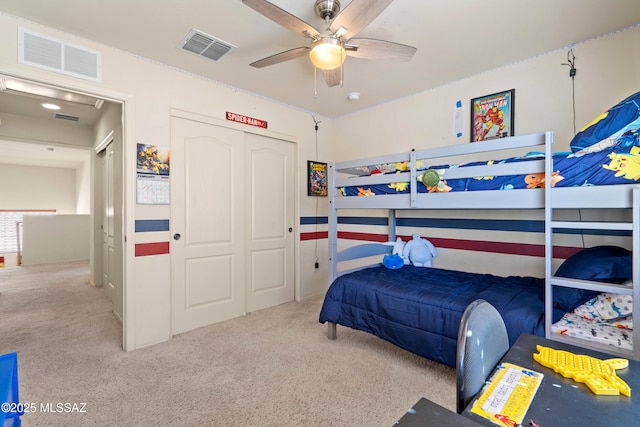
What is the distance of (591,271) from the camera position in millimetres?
1722

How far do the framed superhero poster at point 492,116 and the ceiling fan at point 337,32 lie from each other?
1272 mm

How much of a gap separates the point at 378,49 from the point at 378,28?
348mm

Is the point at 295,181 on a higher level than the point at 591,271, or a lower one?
higher

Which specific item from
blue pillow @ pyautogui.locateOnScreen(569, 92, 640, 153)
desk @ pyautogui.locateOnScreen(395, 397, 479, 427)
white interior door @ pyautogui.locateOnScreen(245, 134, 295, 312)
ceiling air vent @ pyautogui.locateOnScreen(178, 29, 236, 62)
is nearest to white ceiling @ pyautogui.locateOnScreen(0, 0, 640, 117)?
ceiling air vent @ pyautogui.locateOnScreen(178, 29, 236, 62)

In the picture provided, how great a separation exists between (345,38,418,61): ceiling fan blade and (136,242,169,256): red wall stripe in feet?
7.39

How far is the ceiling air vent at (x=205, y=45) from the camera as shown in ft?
7.44

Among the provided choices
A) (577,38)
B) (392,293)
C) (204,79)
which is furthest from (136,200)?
(577,38)

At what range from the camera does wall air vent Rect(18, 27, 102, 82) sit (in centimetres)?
206

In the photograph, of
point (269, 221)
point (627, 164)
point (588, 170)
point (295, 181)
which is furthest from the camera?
point (295, 181)

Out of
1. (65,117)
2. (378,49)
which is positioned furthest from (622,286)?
(65,117)

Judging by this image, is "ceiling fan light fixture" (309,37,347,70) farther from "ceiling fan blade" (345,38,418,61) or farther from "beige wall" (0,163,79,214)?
"beige wall" (0,163,79,214)

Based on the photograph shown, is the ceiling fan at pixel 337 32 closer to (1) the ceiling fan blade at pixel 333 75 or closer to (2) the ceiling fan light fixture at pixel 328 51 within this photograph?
(2) the ceiling fan light fixture at pixel 328 51

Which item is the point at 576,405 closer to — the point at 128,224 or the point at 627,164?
the point at 627,164

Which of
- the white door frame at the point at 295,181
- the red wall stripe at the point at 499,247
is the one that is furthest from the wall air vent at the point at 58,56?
the red wall stripe at the point at 499,247
